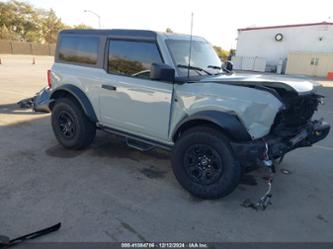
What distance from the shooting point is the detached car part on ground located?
3.24 meters

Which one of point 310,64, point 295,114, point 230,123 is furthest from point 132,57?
point 310,64

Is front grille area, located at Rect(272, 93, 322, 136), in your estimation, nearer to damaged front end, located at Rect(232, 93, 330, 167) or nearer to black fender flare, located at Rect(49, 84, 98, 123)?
damaged front end, located at Rect(232, 93, 330, 167)

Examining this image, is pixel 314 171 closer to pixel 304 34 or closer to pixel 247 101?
pixel 247 101

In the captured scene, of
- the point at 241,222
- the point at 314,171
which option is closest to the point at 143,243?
the point at 241,222

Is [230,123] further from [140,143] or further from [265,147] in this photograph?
[140,143]

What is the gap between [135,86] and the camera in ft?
13.2

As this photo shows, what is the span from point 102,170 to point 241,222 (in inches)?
84.4

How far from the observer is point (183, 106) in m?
3.64

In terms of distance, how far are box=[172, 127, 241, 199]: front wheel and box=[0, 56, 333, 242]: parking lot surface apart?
0.17 metres

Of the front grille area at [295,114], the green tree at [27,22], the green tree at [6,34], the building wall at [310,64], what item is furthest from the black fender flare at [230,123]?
the green tree at [6,34]

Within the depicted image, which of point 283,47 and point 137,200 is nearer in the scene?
point 137,200

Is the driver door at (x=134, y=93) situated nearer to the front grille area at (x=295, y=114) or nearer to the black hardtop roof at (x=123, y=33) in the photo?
the black hardtop roof at (x=123, y=33)

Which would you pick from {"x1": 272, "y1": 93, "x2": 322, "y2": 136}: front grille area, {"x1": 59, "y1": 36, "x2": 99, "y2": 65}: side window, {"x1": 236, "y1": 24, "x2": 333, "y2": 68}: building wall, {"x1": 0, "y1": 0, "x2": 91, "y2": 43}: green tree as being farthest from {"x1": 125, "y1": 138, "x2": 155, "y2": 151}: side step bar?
{"x1": 0, "y1": 0, "x2": 91, "y2": 43}: green tree

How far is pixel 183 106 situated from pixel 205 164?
2.55 ft
